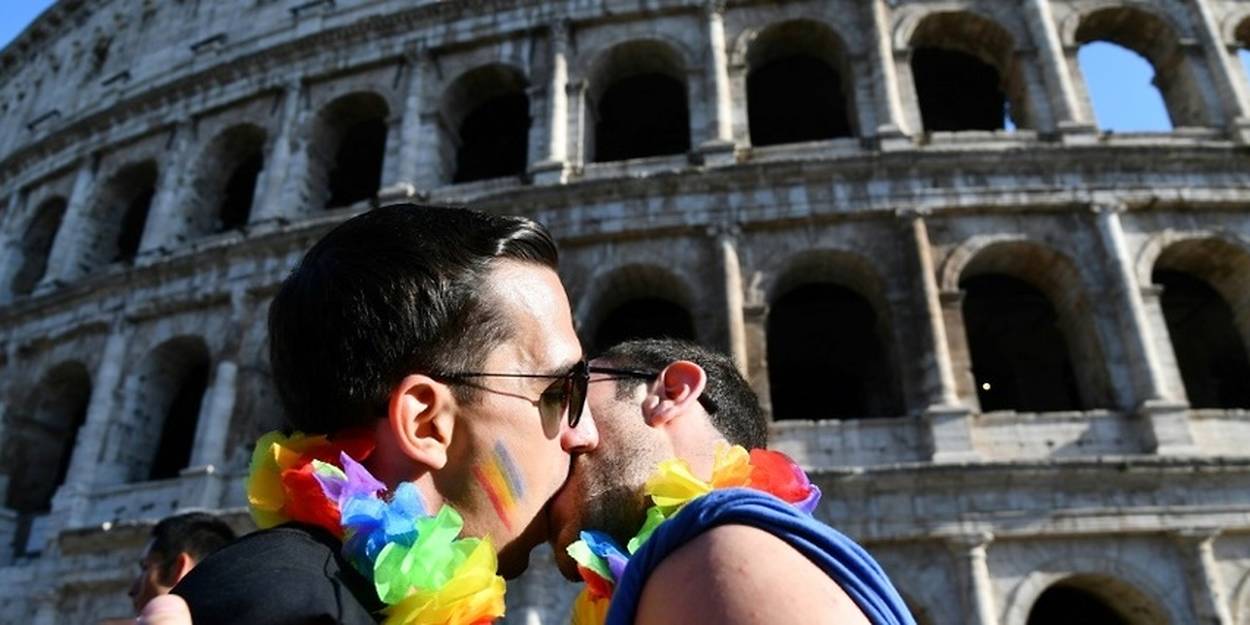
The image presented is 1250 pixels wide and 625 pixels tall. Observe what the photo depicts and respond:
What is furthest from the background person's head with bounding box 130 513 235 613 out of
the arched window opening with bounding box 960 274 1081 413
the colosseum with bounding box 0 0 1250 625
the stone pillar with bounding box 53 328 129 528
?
the arched window opening with bounding box 960 274 1081 413

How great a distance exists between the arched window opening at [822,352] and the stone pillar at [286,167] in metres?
8.44

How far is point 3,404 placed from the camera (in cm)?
1562

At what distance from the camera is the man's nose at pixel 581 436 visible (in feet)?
5.97

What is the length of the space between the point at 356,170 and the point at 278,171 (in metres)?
2.30

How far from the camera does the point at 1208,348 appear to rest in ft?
45.9

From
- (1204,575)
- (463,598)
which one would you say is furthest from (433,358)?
(1204,575)

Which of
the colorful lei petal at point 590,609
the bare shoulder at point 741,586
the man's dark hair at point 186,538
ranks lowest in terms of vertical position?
the bare shoulder at point 741,586

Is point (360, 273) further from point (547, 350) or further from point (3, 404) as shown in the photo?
point (3, 404)

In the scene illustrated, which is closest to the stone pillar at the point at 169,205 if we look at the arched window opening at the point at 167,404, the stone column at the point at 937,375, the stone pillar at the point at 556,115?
the arched window opening at the point at 167,404

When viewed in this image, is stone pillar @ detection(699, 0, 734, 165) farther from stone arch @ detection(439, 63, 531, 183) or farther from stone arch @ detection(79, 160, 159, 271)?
stone arch @ detection(79, 160, 159, 271)

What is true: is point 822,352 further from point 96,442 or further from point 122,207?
point 122,207

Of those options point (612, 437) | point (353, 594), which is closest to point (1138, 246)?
point (612, 437)

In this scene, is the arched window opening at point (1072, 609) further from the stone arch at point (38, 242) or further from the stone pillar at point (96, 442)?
the stone arch at point (38, 242)

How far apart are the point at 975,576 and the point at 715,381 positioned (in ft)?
28.4
